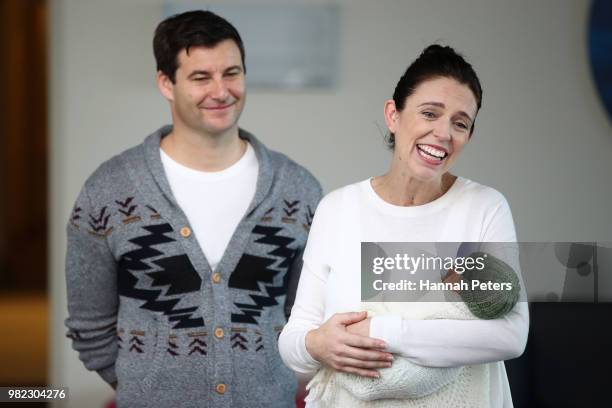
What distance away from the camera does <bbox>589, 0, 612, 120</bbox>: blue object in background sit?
4.93ft

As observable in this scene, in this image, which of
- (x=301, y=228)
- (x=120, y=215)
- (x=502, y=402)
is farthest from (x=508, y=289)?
(x=120, y=215)

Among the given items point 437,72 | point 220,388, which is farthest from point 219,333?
point 437,72

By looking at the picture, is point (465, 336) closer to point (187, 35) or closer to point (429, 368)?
point (429, 368)

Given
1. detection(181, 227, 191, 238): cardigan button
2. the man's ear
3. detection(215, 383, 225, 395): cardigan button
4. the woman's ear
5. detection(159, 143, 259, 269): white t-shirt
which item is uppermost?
the man's ear

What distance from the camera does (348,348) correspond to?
115 centimetres

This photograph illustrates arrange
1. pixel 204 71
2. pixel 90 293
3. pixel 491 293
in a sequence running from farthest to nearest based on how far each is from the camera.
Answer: pixel 90 293 → pixel 204 71 → pixel 491 293

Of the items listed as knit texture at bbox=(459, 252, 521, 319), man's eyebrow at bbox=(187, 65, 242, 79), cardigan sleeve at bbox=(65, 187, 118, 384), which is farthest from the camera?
cardigan sleeve at bbox=(65, 187, 118, 384)

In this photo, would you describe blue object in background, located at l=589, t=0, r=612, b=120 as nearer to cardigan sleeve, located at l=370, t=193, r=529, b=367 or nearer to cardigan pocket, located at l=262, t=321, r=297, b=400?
cardigan sleeve, located at l=370, t=193, r=529, b=367

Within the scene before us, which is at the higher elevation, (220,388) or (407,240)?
(407,240)

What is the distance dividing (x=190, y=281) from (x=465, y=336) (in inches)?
19.7

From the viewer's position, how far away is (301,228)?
1485 millimetres

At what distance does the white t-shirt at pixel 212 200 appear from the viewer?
1.46 metres

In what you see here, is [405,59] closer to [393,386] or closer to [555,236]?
[555,236]

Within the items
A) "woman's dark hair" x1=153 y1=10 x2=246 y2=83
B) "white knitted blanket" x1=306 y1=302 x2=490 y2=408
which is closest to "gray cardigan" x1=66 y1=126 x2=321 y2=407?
"woman's dark hair" x1=153 y1=10 x2=246 y2=83
